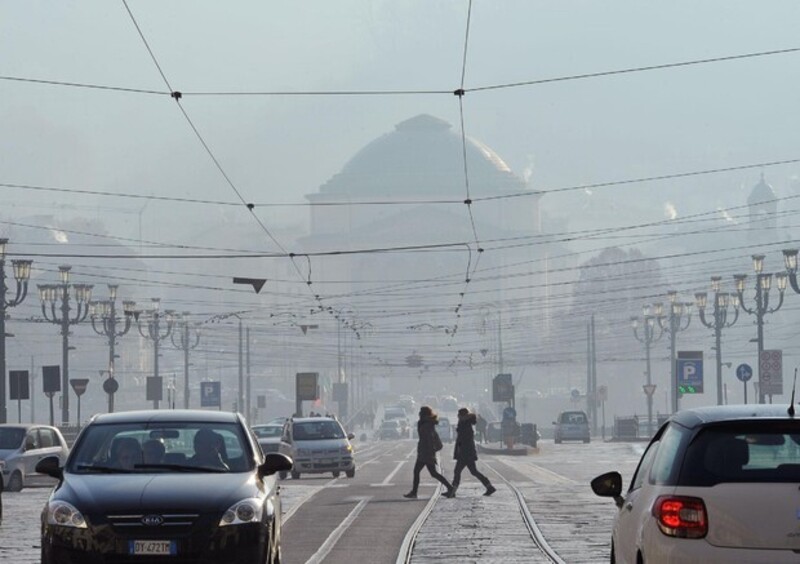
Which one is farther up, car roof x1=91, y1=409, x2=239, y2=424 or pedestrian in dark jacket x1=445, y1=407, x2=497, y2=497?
car roof x1=91, y1=409, x2=239, y2=424

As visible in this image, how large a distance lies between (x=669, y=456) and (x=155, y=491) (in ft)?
15.1

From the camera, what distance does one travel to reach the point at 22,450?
40.7 meters

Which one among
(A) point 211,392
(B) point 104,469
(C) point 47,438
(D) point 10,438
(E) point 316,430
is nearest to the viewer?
(B) point 104,469

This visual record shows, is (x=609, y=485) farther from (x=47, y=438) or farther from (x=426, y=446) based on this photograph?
(x=47, y=438)

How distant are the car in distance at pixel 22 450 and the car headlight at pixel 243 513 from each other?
79.1 ft

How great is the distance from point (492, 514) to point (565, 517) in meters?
1.47

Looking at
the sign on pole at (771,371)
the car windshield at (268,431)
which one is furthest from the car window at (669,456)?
the car windshield at (268,431)

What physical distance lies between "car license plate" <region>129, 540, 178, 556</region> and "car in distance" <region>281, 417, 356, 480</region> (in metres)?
32.9

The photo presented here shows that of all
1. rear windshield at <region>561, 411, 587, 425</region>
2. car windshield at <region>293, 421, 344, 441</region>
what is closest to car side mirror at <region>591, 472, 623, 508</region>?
car windshield at <region>293, 421, 344, 441</region>

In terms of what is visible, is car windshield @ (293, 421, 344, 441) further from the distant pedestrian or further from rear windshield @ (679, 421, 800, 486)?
the distant pedestrian

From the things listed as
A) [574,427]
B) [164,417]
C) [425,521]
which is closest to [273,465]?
[164,417]

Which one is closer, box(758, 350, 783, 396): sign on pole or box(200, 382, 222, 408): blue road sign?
box(758, 350, 783, 396): sign on pole

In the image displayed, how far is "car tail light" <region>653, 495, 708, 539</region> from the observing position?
1168 centimetres

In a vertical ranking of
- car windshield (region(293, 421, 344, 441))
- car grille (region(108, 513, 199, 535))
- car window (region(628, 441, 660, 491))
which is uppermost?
car window (region(628, 441, 660, 491))
